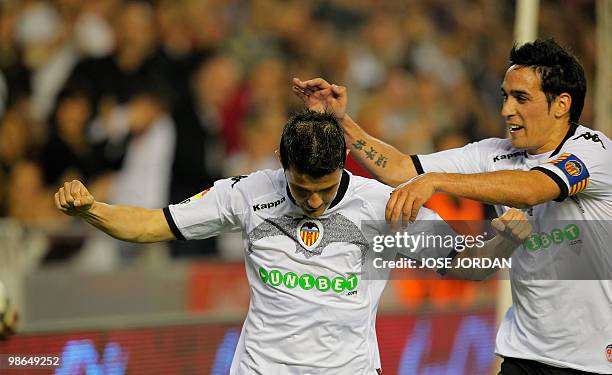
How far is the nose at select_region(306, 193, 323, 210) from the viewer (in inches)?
191

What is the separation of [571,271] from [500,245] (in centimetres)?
38

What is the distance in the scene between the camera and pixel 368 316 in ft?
16.8

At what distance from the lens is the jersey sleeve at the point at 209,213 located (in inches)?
205

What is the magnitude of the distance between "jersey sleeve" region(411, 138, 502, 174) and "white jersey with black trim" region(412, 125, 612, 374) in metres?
0.28

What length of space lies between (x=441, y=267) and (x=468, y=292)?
4.79 m

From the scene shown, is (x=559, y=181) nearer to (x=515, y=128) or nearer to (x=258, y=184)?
(x=515, y=128)

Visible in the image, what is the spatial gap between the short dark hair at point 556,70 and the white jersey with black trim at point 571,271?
17cm

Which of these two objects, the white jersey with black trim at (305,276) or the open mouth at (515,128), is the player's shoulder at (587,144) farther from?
the white jersey with black trim at (305,276)

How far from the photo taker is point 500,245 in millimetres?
5332

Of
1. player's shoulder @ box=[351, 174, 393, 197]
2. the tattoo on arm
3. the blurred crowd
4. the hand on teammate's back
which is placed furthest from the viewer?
the blurred crowd

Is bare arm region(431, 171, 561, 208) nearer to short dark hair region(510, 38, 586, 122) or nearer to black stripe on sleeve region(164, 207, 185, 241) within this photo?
short dark hair region(510, 38, 586, 122)

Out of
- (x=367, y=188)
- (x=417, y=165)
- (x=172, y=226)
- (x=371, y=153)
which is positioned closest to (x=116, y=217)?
(x=172, y=226)

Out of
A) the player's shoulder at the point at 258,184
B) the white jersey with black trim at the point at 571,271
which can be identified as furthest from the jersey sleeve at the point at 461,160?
the player's shoulder at the point at 258,184

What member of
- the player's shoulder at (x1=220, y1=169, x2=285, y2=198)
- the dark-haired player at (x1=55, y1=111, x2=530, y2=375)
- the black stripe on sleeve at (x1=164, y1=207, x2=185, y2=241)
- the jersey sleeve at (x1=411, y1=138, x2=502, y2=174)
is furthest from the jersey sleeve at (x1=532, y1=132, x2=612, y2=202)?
the black stripe on sleeve at (x1=164, y1=207, x2=185, y2=241)
